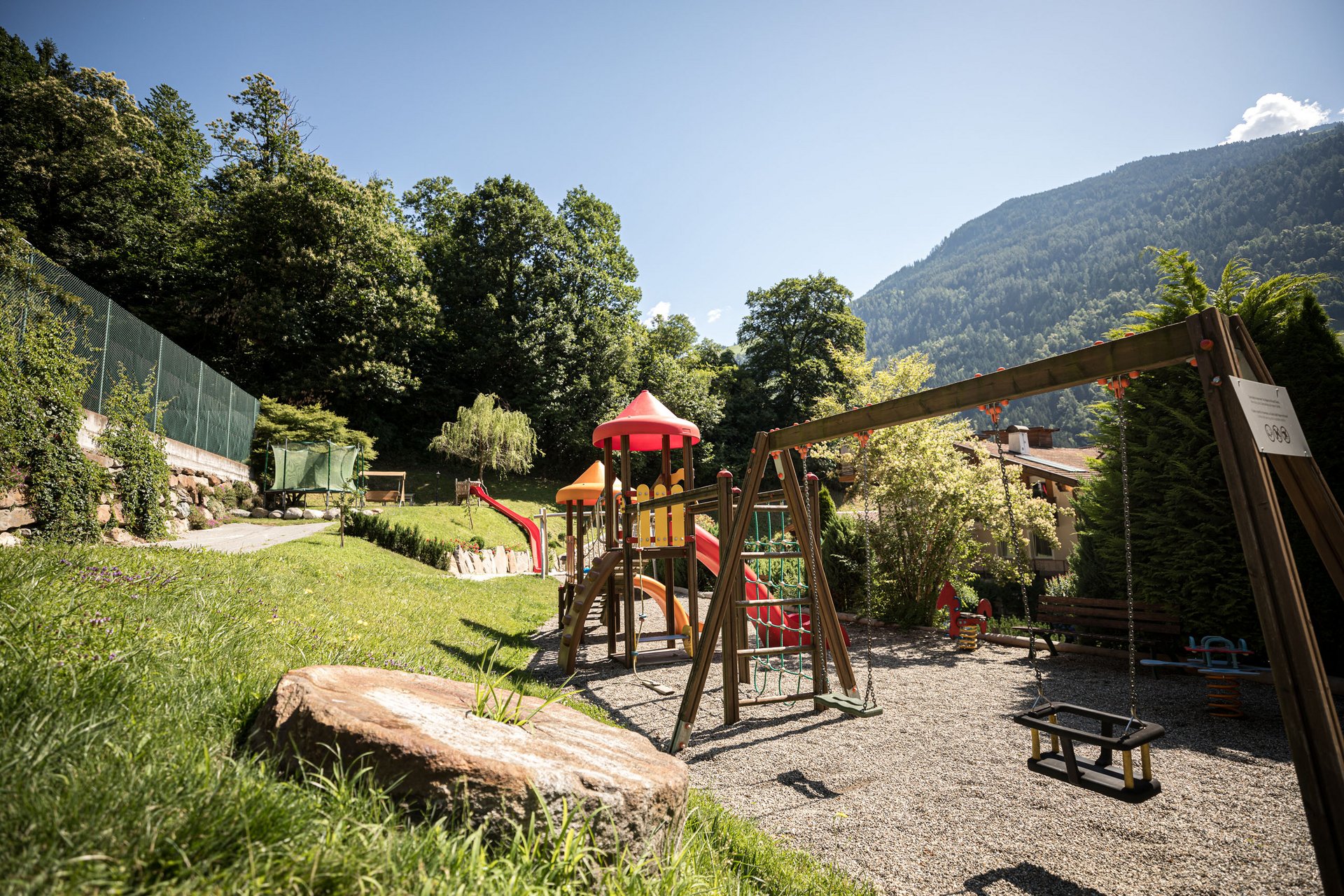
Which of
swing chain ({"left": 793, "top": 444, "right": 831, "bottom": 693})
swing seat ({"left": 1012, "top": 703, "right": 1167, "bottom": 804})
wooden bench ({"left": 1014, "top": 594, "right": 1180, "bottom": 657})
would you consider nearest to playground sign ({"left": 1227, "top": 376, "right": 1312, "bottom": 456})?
swing seat ({"left": 1012, "top": 703, "right": 1167, "bottom": 804})

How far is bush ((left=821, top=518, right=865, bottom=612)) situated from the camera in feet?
42.8

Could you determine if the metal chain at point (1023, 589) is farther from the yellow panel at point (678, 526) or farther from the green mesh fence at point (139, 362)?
the green mesh fence at point (139, 362)

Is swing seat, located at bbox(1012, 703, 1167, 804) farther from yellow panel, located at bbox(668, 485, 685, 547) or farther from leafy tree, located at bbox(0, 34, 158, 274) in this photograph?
leafy tree, located at bbox(0, 34, 158, 274)

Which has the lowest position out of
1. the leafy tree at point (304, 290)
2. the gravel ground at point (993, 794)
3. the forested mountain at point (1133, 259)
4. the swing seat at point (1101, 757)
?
the gravel ground at point (993, 794)

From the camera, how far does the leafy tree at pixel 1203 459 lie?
7227 millimetres

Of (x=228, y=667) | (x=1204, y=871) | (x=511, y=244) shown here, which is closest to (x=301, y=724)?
(x=228, y=667)

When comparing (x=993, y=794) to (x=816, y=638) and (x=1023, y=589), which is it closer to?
Answer: (x=1023, y=589)

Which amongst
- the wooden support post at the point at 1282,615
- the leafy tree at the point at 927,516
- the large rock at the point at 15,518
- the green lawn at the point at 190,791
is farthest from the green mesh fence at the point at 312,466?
the wooden support post at the point at 1282,615

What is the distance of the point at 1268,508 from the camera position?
2662 mm

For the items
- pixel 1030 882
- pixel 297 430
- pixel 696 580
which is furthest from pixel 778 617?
pixel 297 430

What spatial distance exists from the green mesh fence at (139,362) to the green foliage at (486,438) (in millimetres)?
7418

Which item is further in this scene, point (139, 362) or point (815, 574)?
point (139, 362)

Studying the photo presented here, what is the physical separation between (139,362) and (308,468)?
7495 millimetres

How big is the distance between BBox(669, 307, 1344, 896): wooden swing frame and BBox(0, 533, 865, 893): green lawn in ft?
6.34
